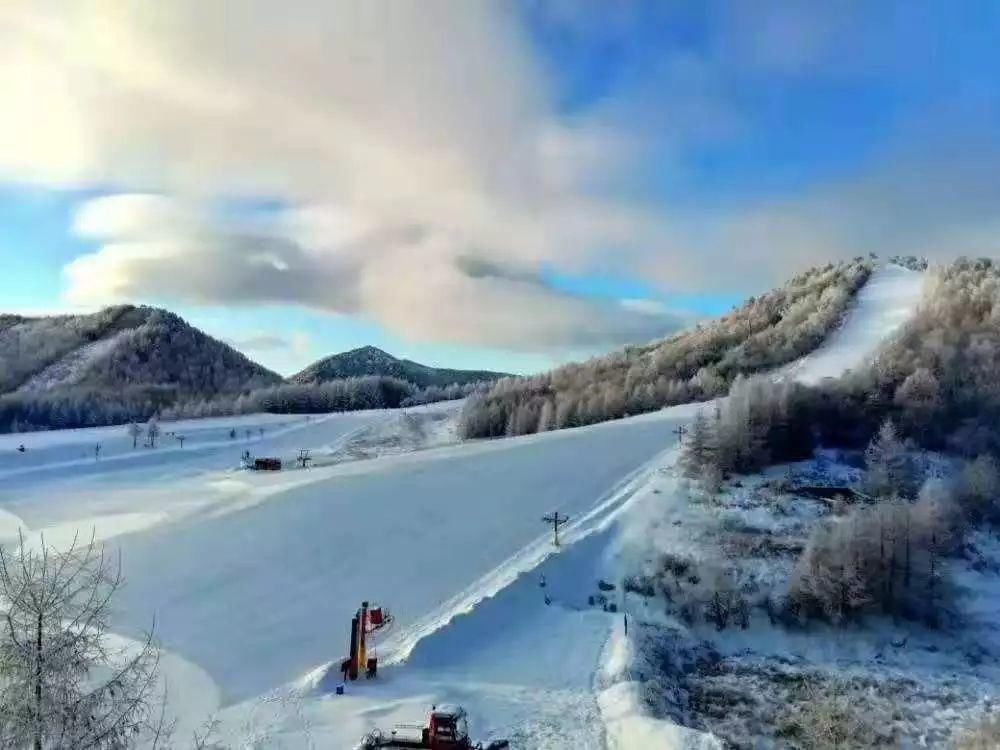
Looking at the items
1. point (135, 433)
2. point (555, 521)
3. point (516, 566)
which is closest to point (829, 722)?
point (516, 566)

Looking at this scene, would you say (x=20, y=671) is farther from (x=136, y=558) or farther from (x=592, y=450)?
(x=592, y=450)

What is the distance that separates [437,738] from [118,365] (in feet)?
547

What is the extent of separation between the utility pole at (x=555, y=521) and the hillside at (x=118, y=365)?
93696 millimetres

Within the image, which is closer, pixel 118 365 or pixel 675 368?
pixel 675 368

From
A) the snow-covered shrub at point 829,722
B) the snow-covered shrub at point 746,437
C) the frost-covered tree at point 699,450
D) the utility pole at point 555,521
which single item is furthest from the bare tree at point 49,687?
the frost-covered tree at point 699,450

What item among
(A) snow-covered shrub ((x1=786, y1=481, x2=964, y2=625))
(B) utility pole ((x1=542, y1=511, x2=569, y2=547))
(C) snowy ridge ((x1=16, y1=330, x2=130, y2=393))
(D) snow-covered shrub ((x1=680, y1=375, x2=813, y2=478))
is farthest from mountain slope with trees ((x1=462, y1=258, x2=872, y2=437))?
(C) snowy ridge ((x1=16, y1=330, x2=130, y2=393))

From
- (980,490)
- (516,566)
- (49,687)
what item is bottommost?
(516,566)

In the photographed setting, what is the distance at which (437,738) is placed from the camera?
18.7m

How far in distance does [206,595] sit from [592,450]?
107 ft

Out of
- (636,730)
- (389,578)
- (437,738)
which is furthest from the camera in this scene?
(389,578)

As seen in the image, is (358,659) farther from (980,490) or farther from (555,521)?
(980,490)

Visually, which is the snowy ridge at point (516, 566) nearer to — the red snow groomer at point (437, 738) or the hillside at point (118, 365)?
the red snow groomer at point (437, 738)

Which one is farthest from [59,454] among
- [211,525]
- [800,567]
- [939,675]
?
[939,675]

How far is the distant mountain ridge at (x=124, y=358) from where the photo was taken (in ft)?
526
